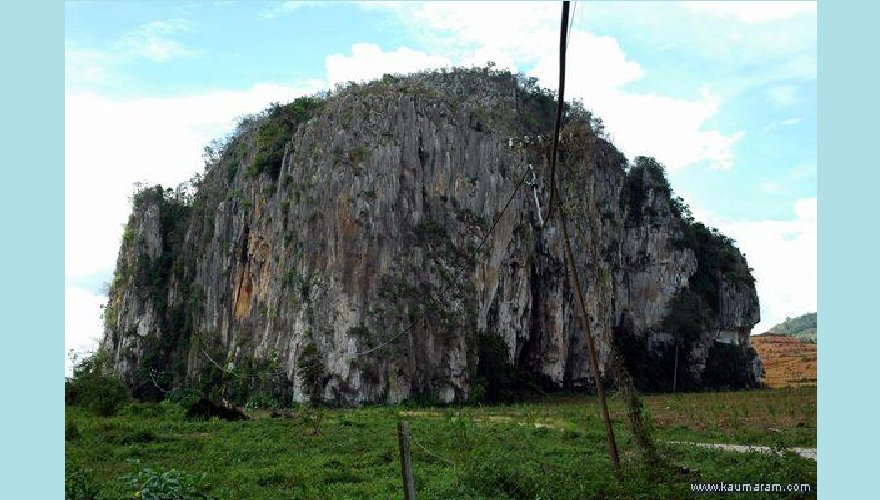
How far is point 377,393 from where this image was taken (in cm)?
3316

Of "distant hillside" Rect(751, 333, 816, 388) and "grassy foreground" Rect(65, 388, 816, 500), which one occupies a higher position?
"grassy foreground" Rect(65, 388, 816, 500)

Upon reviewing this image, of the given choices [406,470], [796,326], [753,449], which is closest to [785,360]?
[796,326]

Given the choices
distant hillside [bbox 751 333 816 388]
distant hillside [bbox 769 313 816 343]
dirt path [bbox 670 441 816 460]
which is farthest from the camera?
distant hillside [bbox 769 313 816 343]

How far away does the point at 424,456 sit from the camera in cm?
1584

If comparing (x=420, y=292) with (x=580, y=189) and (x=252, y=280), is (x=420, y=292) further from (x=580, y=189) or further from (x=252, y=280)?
(x=580, y=189)

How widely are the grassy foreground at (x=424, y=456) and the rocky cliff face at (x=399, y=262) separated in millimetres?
8959

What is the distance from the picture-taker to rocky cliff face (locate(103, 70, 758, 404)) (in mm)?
35031

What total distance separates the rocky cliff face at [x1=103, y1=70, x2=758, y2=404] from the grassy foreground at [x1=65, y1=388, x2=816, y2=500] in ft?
29.4

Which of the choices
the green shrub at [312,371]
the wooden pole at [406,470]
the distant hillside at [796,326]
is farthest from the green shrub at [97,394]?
the distant hillside at [796,326]

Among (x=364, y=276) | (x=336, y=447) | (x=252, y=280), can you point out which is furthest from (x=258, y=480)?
(x=252, y=280)

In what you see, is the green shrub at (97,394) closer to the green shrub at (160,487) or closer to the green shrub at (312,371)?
the green shrub at (312,371)

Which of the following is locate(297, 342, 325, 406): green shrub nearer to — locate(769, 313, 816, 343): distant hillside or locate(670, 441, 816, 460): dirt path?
locate(670, 441, 816, 460): dirt path

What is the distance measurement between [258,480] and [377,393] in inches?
773

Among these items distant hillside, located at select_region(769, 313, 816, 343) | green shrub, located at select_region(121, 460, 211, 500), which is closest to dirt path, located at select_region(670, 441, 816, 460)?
green shrub, located at select_region(121, 460, 211, 500)
